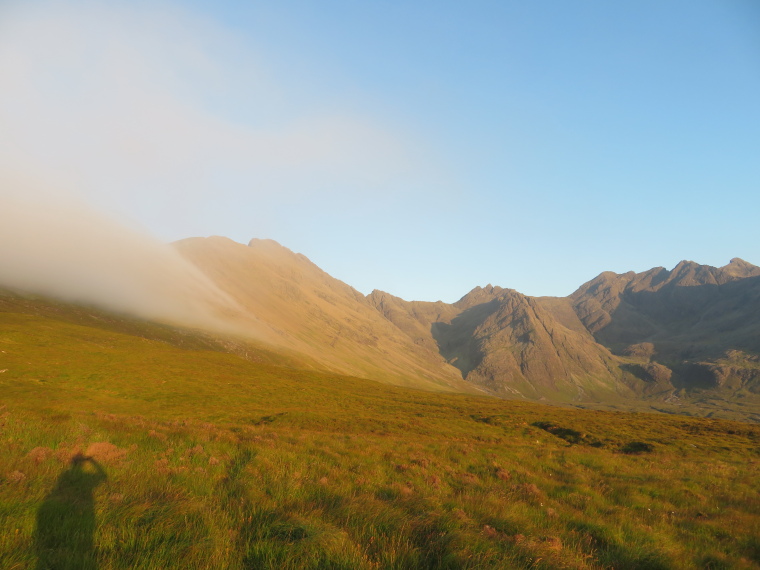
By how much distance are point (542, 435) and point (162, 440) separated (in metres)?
44.8

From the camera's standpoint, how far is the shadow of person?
4145 millimetres

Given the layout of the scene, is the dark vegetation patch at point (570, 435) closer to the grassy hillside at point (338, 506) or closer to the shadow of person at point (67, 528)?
the grassy hillside at point (338, 506)

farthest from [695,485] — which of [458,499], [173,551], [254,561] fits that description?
[173,551]

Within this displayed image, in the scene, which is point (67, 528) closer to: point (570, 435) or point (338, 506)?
point (338, 506)

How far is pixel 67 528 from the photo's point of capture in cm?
491

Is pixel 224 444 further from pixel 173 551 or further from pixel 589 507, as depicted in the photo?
pixel 589 507

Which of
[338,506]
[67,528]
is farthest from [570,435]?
[67,528]

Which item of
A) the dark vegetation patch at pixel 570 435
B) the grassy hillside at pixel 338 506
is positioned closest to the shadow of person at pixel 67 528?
the grassy hillside at pixel 338 506

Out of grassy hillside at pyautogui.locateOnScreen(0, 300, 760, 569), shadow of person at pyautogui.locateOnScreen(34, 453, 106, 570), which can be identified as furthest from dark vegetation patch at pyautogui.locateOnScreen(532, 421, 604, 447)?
shadow of person at pyautogui.locateOnScreen(34, 453, 106, 570)

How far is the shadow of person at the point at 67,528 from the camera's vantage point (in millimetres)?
4145

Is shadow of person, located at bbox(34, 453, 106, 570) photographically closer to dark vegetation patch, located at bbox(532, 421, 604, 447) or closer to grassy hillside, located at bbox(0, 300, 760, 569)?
grassy hillside, located at bbox(0, 300, 760, 569)

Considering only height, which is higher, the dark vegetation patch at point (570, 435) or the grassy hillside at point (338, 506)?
the grassy hillside at point (338, 506)

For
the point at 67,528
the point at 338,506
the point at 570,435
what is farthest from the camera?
the point at 570,435

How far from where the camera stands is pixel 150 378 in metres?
63.9
